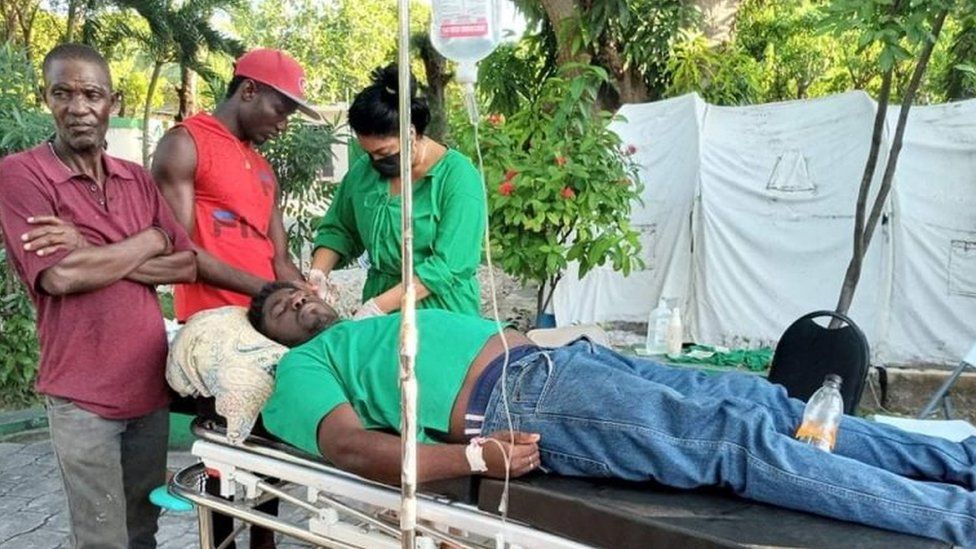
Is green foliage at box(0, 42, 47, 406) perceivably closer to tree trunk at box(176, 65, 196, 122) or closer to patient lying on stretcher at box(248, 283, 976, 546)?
patient lying on stretcher at box(248, 283, 976, 546)

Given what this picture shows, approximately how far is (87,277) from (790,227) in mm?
5878

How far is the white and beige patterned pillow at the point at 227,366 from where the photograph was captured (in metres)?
2.40

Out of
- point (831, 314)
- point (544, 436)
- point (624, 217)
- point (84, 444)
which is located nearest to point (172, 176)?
point (84, 444)

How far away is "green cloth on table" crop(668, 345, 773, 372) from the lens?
4848 millimetres

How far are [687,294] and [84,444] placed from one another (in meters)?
6.00

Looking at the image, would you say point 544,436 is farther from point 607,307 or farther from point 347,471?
point 607,307

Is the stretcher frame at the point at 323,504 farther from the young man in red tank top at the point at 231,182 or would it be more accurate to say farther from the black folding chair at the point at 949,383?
the black folding chair at the point at 949,383

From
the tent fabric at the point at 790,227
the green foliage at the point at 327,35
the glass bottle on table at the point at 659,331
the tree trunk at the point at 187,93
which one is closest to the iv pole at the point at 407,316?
the glass bottle on table at the point at 659,331

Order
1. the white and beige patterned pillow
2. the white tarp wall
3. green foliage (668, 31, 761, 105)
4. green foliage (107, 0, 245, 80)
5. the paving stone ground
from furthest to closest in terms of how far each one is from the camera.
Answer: green foliage (107, 0, 245, 80)
green foliage (668, 31, 761, 105)
the white tarp wall
the paving stone ground
the white and beige patterned pillow

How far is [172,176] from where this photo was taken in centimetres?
276

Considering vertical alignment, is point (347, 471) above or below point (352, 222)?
below

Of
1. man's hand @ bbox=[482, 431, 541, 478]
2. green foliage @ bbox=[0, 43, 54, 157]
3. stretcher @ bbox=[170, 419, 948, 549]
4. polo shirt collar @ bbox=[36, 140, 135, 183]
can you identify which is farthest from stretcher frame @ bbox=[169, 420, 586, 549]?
green foliage @ bbox=[0, 43, 54, 157]

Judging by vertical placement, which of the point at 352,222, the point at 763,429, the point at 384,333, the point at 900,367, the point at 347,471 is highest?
the point at 352,222

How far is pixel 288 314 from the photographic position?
268 centimetres
